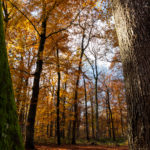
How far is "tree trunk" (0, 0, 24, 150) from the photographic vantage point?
1.04 m

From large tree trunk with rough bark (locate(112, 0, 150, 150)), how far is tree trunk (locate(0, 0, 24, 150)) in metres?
1.40

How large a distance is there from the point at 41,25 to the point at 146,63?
24.1 ft

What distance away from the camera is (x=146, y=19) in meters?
1.59

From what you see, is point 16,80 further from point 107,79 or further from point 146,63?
point 107,79

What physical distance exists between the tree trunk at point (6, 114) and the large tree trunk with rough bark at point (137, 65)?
4.60 ft

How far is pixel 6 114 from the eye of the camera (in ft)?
3.71

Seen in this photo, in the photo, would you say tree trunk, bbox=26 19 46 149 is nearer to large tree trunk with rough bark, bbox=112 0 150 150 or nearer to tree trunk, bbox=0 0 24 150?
tree trunk, bbox=0 0 24 150

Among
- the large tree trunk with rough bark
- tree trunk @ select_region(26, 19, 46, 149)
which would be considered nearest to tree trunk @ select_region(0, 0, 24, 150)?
the large tree trunk with rough bark

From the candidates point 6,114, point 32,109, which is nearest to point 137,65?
point 6,114

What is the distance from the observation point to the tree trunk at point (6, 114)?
104 cm

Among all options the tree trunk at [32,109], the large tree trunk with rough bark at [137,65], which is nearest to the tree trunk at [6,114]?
the large tree trunk with rough bark at [137,65]

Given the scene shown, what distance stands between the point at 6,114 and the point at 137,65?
5.51ft

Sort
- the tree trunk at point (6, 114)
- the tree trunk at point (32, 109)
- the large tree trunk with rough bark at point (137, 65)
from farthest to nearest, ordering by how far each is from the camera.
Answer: the tree trunk at point (32, 109)
the large tree trunk with rough bark at point (137, 65)
the tree trunk at point (6, 114)

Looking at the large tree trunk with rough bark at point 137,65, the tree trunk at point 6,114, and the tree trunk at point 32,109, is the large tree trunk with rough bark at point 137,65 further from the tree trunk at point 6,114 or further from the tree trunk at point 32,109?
the tree trunk at point 32,109
